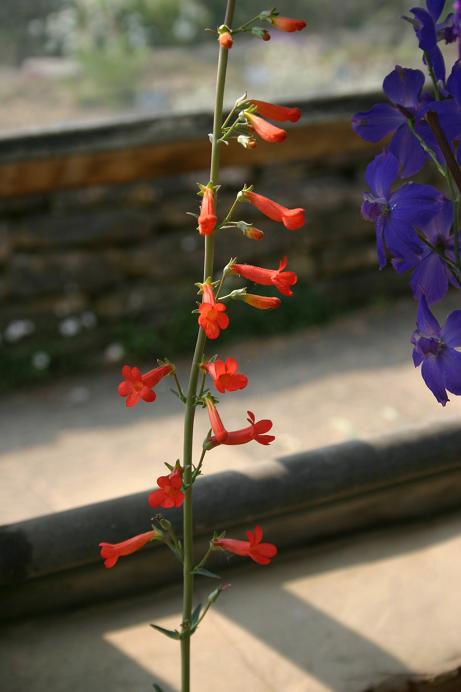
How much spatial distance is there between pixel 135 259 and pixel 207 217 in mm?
2878

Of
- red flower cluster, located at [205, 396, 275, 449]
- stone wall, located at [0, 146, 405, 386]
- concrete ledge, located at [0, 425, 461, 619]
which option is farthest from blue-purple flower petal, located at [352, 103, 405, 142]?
stone wall, located at [0, 146, 405, 386]

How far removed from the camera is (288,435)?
10.4 feet

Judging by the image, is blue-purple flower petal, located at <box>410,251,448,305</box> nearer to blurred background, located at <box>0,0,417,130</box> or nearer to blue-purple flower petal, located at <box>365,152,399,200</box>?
blue-purple flower petal, located at <box>365,152,399,200</box>

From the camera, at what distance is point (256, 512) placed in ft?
5.55

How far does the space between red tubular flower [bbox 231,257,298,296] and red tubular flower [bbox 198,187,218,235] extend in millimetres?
72

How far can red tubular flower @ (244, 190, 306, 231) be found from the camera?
100cm

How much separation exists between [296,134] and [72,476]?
5.56 ft

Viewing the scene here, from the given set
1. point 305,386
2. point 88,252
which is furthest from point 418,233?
point 88,252

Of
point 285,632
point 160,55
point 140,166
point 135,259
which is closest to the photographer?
point 285,632

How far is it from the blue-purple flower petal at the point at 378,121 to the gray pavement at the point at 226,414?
71.3 inches

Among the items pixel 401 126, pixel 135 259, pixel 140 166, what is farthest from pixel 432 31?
pixel 135 259

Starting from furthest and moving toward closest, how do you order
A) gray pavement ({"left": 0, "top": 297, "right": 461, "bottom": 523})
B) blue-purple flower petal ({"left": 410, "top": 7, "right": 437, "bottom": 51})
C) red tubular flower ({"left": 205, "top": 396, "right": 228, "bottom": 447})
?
gray pavement ({"left": 0, "top": 297, "right": 461, "bottom": 523}) < red tubular flower ({"left": 205, "top": 396, "right": 228, "bottom": 447}) < blue-purple flower petal ({"left": 410, "top": 7, "right": 437, "bottom": 51})

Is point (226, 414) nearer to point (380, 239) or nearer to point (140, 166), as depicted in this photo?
point (140, 166)

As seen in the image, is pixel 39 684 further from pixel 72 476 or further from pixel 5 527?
pixel 72 476
